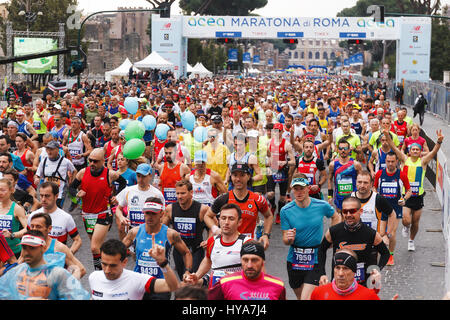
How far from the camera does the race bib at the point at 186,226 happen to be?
7.86 m

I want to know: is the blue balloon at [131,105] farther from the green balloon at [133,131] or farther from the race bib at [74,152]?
the green balloon at [133,131]

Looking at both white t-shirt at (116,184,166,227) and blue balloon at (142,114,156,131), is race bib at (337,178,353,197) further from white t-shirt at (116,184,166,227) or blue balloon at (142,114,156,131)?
blue balloon at (142,114,156,131)

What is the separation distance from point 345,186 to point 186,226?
3506 millimetres

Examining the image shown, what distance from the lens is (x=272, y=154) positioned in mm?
12453

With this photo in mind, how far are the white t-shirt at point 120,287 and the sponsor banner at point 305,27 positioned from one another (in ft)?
137

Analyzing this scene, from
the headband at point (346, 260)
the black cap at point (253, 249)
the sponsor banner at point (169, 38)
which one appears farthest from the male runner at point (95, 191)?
the sponsor banner at point (169, 38)

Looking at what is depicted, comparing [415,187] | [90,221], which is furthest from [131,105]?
[415,187]

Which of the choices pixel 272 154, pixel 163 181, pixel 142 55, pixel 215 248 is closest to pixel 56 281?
pixel 215 248

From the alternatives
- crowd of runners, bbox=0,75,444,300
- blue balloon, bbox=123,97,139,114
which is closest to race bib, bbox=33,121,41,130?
crowd of runners, bbox=0,75,444,300

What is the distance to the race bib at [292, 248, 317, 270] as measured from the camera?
7.27 meters

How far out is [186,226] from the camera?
25.9ft

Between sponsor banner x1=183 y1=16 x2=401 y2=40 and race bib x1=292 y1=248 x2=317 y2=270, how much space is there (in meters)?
39.7

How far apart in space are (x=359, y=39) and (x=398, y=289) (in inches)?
1583
